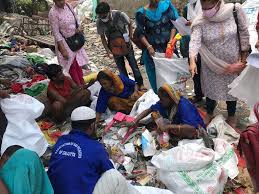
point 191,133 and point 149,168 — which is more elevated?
point 191,133

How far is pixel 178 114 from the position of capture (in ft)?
13.4

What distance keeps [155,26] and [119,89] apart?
0.92m

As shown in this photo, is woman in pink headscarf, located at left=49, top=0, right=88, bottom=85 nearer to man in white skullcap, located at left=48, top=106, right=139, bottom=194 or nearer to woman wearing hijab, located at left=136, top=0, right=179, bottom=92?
woman wearing hijab, located at left=136, top=0, right=179, bottom=92

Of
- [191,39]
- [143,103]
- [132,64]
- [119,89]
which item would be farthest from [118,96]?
[191,39]

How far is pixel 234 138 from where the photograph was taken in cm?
439

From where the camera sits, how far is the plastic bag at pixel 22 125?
13.7 feet

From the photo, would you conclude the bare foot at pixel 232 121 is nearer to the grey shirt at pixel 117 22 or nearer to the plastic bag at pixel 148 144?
the plastic bag at pixel 148 144

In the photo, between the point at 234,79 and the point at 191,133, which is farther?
the point at 234,79

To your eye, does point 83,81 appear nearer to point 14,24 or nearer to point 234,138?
point 234,138

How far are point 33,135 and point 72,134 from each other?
139cm

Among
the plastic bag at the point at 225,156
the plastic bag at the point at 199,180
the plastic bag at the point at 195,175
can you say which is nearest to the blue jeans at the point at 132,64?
the plastic bag at the point at 225,156

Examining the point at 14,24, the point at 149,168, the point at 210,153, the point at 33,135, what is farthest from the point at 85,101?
the point at 14,24

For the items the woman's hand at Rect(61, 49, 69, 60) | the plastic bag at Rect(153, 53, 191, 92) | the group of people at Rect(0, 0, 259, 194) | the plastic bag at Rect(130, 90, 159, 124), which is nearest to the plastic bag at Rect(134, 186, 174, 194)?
the group of people at Rect(0, 0, 259, 194)

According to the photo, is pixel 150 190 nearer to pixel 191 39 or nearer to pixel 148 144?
pixel 148 144
